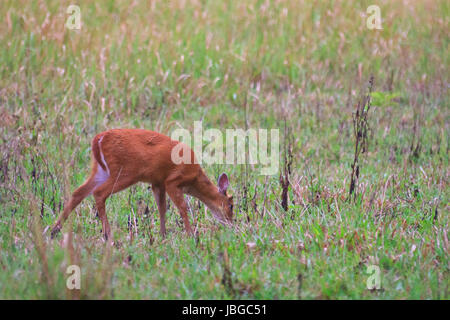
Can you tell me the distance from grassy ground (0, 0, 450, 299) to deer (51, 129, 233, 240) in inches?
7.0

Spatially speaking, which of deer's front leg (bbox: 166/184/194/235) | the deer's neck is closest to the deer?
deer's front leg (bbox: 166/184/194/235)

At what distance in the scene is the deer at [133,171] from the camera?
521 cm

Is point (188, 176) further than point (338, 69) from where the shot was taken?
No

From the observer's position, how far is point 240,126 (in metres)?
8.32

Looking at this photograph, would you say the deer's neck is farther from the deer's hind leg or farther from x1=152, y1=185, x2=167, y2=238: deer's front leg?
the deer's hind leg

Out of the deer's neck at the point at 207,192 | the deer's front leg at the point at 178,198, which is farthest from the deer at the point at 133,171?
the deer's neck at the point at 207,192

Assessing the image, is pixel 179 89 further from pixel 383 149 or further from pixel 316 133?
pixel 383 149

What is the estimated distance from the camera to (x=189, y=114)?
8.59 m

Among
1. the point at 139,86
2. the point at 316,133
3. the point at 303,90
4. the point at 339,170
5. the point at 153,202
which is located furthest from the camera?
Answer: the point at 303,90

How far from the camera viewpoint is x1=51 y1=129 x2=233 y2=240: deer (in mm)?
5207

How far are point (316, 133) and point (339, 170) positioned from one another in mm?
1422

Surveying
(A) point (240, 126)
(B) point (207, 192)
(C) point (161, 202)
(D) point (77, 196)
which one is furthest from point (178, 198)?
(A) point (240, 126)
